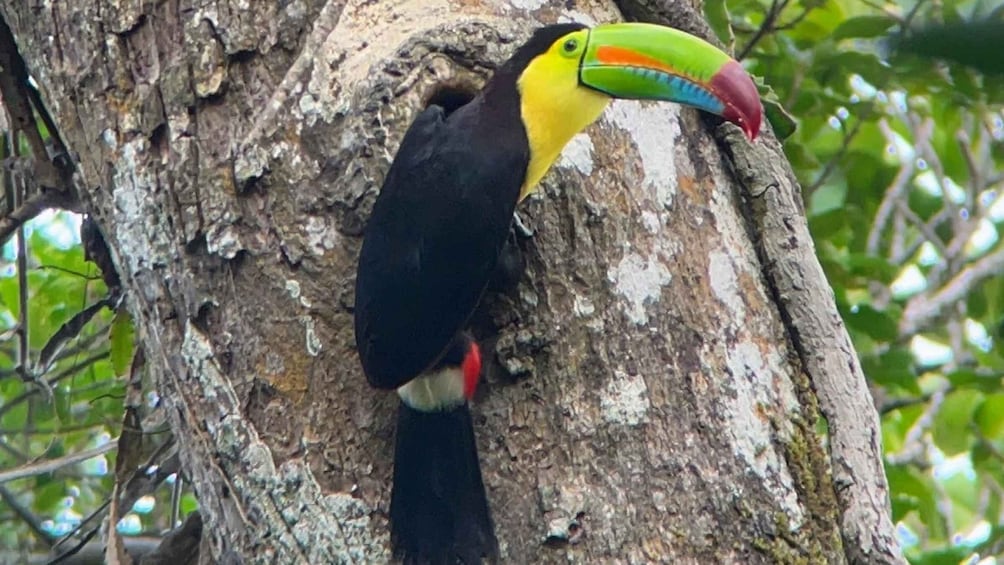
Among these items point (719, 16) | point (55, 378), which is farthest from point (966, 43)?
point (55, 378)

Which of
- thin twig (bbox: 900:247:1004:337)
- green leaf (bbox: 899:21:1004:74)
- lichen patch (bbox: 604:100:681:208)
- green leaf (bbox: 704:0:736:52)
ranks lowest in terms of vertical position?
thin twig (bbox: 900:247:1004:337)

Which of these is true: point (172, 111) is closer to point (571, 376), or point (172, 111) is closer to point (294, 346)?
point (294, 346)

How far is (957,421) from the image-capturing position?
370 centimetres

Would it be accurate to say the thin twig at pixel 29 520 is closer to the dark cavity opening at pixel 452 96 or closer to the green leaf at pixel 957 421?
the dark cavity opening at pixel 452 96

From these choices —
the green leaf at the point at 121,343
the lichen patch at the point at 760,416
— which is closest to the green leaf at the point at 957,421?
the lichen patch at the point at 760,416

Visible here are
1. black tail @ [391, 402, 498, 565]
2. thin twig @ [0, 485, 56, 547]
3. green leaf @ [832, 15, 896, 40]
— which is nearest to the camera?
black tail @ [391, 402, 498, 565]

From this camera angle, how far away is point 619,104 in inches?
98.5

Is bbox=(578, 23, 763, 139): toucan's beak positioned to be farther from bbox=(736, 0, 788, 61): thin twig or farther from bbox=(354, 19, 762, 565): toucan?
bbox=(736, 0, 788, 61): thin twig

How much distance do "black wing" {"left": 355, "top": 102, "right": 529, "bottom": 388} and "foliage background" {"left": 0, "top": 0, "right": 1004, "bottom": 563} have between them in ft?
2.77

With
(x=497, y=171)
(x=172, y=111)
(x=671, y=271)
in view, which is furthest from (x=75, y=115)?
(x=671, y=271)

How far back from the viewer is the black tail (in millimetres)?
2039

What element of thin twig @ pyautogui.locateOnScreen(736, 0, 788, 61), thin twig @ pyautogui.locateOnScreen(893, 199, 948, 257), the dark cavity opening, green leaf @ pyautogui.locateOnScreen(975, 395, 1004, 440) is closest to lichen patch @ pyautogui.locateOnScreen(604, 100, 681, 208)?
the dark cavity opening

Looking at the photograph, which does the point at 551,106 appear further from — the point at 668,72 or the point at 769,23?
the point at 769,23

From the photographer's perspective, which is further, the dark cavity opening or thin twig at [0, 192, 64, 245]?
thin twig at [0, 192, 64, 245]
